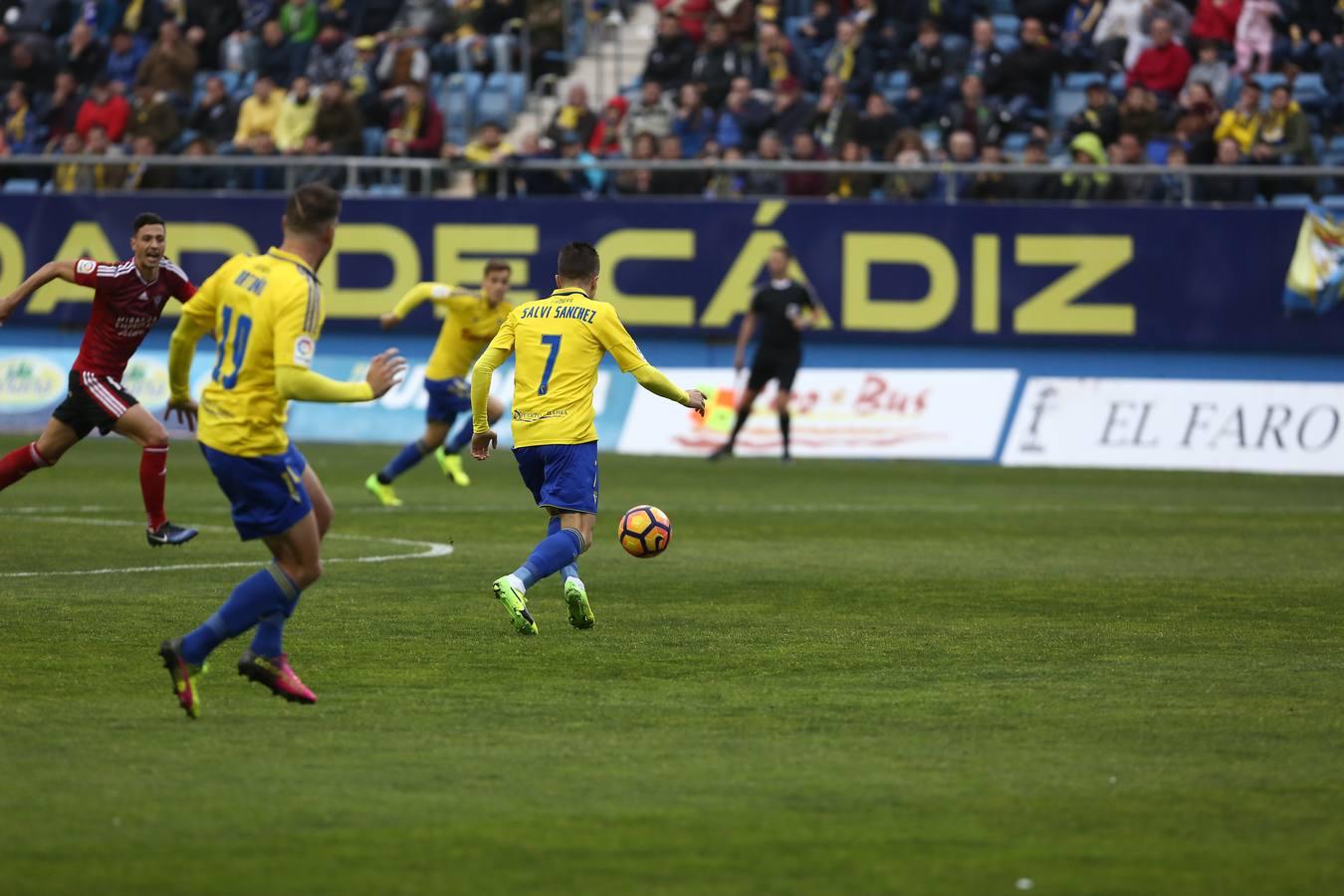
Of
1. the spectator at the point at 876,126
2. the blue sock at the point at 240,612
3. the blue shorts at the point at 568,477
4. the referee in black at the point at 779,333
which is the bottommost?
the referee in black at the point at 779,333

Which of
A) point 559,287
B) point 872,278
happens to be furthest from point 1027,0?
point 559,287

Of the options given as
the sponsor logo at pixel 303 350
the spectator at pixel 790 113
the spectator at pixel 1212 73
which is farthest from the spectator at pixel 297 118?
the sponsor logo at pixel 303 350

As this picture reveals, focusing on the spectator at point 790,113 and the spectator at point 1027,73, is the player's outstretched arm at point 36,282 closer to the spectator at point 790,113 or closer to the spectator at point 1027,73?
the spectator at point 790,113

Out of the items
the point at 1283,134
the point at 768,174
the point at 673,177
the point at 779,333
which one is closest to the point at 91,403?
the point at 779,333

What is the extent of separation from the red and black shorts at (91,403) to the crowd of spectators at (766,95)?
12081mm

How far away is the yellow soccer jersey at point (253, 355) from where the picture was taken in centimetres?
787

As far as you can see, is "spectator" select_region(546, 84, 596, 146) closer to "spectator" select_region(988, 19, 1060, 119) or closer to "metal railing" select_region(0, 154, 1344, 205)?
"metal railing" select_region(0, 154, 1344, 205)

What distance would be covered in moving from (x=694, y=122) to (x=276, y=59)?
22.7ft

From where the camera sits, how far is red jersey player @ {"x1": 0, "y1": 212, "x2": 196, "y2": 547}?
13.8 metres

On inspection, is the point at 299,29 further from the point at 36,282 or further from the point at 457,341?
the point at 36,282

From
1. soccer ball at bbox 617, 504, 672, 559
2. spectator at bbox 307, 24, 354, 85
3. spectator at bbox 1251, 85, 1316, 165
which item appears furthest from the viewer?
spectator at bbox 307, 24, 354, 85

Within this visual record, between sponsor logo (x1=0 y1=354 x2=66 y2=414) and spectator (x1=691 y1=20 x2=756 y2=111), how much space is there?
956 centimetres

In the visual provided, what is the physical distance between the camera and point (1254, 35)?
24969 mm

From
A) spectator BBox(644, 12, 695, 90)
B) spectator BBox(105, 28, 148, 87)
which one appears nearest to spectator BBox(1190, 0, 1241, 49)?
spectator BBox(644, 12, 695, 90)
